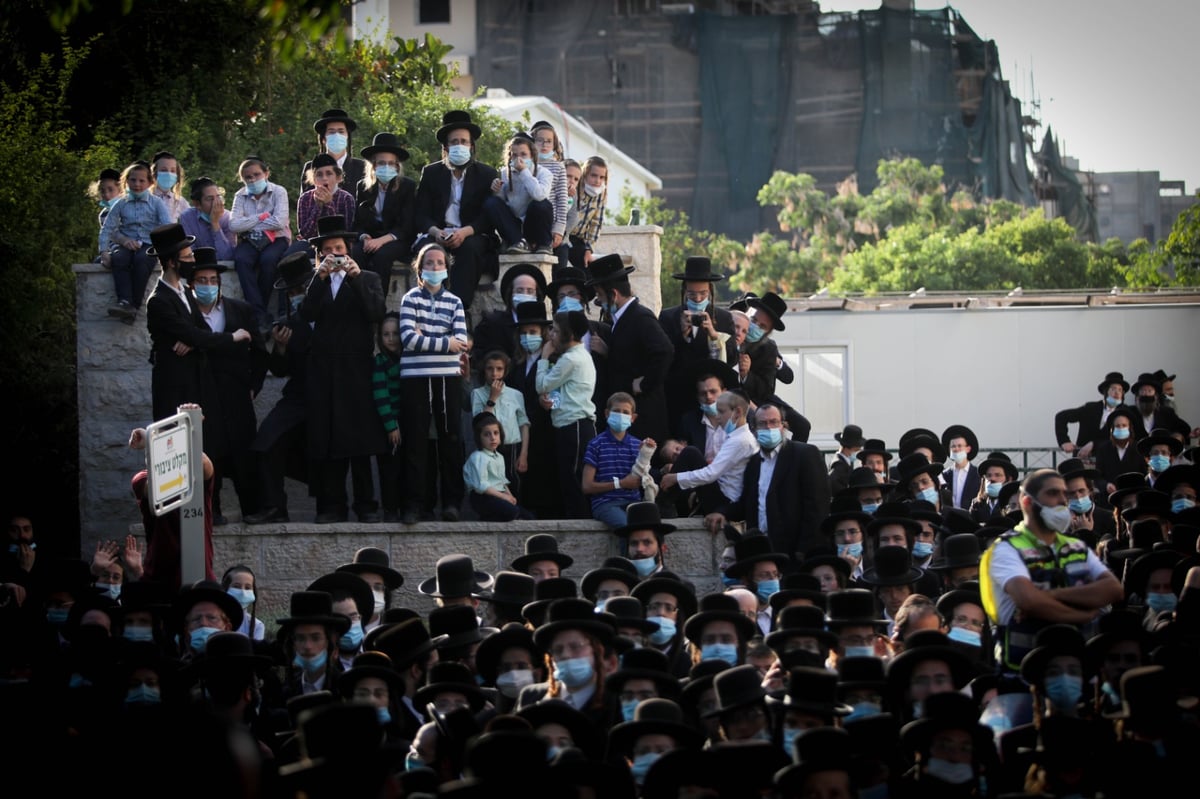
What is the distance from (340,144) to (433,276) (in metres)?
2.44

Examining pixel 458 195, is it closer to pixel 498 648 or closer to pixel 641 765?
pixel 498 648

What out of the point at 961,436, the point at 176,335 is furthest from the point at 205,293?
the point at 961,436

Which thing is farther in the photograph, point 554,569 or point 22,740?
point 554,569

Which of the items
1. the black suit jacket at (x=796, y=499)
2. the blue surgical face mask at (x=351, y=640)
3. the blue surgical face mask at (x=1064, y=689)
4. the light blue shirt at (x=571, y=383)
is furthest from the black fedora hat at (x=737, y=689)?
the light blue shirt at (x=571, y=383)

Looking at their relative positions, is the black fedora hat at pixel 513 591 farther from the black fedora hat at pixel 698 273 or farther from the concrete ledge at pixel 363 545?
the black fedora hat at pixel 698 273

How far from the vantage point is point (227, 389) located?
1527cm

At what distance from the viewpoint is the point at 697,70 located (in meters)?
60.7

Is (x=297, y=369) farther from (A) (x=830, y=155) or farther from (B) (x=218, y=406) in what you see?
(A) (x=830, y=155)

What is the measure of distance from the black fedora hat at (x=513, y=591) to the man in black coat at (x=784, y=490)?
6.90 feet

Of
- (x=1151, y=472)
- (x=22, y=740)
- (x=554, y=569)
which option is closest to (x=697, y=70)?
(x=1151, y=472)

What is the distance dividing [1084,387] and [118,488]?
14.3 metres

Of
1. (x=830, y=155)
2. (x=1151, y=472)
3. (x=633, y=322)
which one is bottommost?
(x=1151, y=472)

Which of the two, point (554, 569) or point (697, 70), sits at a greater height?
point (697, 70)

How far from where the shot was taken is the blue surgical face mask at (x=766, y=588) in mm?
13133
